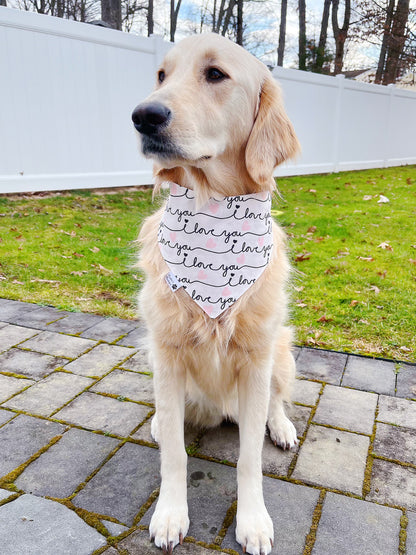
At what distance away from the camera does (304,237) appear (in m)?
5.93

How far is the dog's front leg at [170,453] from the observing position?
1.69 metres

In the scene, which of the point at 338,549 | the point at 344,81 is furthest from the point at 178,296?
the point at 344,81

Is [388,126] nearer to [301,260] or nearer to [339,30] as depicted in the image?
[339,30]

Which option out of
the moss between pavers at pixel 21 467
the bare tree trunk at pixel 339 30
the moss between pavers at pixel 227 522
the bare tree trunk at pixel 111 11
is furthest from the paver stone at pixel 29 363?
the bare tree trunk at pixel 339 30

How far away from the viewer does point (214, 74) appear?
1.70 meters

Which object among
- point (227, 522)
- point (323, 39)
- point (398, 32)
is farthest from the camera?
point (323, 39)

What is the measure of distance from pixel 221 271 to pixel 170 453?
780 mm

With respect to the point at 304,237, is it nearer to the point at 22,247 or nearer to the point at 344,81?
the point at 22,247

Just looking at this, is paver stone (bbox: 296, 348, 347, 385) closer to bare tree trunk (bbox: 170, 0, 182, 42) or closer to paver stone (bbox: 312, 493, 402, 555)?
paver stone (bbox: 312, 493, 402, 555)

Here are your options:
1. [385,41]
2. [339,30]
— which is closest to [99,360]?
[385,41]

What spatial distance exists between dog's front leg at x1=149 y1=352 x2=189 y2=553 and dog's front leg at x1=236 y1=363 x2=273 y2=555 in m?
0.23

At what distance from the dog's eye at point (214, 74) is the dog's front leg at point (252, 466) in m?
1.16

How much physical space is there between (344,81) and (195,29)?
12.9 m

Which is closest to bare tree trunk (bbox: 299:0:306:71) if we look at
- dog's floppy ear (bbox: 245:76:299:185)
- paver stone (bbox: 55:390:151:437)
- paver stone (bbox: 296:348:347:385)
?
paver stone (bbox: 296:348:347:385)
